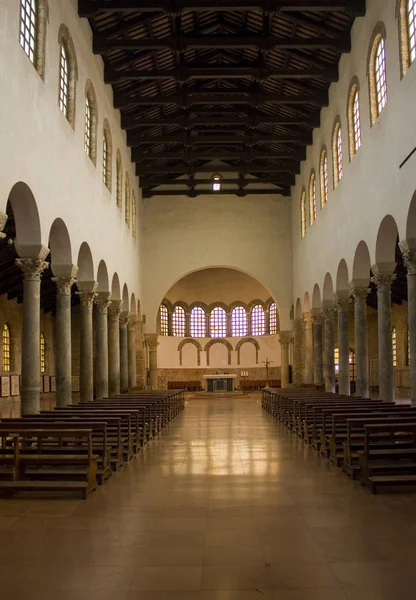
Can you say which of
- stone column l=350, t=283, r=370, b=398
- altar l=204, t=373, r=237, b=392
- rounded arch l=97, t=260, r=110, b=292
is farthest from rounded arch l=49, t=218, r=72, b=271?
altar l=204, t=373, r=237, b=392

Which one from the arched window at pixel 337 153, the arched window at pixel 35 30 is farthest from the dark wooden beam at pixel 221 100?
the arched window at pixel 35 30

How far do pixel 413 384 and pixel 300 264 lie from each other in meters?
21.3

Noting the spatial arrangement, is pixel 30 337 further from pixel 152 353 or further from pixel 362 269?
pixel 152 353

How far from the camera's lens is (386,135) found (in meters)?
19.0

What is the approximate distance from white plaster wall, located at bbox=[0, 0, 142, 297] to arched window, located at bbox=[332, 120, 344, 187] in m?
9.42

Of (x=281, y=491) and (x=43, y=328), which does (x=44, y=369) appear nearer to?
(x=43, y=328)

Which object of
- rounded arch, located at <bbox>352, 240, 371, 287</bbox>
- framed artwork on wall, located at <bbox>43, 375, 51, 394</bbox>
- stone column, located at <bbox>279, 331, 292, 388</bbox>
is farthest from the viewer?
stone column, located at <bbox>279, 331, 292, 388</bbox>

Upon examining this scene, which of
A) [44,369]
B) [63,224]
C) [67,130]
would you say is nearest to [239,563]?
[63,224]

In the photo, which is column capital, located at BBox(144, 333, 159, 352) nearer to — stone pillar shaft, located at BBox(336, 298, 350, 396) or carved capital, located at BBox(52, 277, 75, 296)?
stone pillar shaft, located at BBox(336, 298, 350, 396)

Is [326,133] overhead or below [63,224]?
overhead

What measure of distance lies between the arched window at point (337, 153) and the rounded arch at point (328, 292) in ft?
16.9

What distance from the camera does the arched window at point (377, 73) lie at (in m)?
19.6

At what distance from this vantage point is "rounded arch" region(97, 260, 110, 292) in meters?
27.0

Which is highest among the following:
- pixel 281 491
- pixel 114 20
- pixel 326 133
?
pixel 114 20
